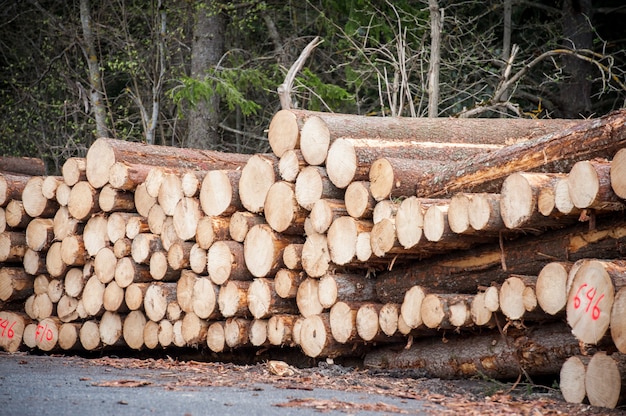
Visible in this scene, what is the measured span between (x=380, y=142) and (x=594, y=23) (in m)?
8.91

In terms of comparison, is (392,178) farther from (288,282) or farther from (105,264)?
(105,264)

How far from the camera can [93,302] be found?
8562 mm

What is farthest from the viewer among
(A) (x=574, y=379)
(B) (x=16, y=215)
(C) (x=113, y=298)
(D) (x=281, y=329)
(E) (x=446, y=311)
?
(B) (x=16, y=215)

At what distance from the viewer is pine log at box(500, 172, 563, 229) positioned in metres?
5.23

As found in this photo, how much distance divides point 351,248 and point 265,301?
102 cm

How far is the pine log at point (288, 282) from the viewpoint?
7.08 meters

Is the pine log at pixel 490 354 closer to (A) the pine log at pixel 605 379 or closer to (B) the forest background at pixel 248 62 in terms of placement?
(A) the pine log at pixel 605 379

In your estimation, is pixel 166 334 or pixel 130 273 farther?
pixel 130 273

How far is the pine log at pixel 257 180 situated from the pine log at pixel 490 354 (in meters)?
1.64

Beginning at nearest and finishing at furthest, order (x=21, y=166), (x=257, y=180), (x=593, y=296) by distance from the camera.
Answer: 1. (x=593, y=296)
2. (x=257, y=180)
3. (x=21, y=166)

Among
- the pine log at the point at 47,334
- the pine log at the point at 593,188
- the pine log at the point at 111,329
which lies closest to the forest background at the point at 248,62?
the pine log at the point at 47,334

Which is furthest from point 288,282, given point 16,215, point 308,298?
point 16,215

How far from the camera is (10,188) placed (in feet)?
30.7

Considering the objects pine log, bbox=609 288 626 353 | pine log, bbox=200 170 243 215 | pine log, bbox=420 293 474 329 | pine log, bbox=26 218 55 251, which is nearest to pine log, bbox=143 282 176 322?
pine log, bbox=200 170 243 215
